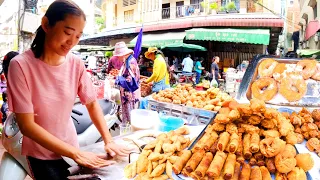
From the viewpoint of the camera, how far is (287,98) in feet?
7.93

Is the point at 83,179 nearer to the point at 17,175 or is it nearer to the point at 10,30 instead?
the point at 17,175

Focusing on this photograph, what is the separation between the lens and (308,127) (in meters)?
1.91

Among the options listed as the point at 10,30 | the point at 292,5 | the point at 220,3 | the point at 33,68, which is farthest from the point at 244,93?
the point at 292,5

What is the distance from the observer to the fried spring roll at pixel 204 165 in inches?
52.4

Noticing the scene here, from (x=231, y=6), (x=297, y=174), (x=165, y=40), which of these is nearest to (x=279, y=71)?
(x=297, y=174)

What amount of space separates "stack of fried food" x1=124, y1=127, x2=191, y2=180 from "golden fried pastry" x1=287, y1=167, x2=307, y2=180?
575 mm

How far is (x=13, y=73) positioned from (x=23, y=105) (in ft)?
0.54

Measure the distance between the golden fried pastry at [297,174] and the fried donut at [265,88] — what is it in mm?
1085

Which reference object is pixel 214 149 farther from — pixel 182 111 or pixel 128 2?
pixel 128 2

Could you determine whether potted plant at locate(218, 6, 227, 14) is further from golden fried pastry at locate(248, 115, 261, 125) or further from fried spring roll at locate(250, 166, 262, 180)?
fried spring roll at locate(250, 166, 262, 180)

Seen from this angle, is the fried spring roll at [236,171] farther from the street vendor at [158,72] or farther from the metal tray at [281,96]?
the street vendor at [158,72]

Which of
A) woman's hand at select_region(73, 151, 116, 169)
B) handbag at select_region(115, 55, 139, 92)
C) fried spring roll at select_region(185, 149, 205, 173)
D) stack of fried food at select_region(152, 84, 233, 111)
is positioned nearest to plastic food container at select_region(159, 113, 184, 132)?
stack of fried food at select_region(152, 84, 233, 111)

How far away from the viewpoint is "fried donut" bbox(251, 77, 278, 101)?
96.0 inches

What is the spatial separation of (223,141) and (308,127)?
780 mm
